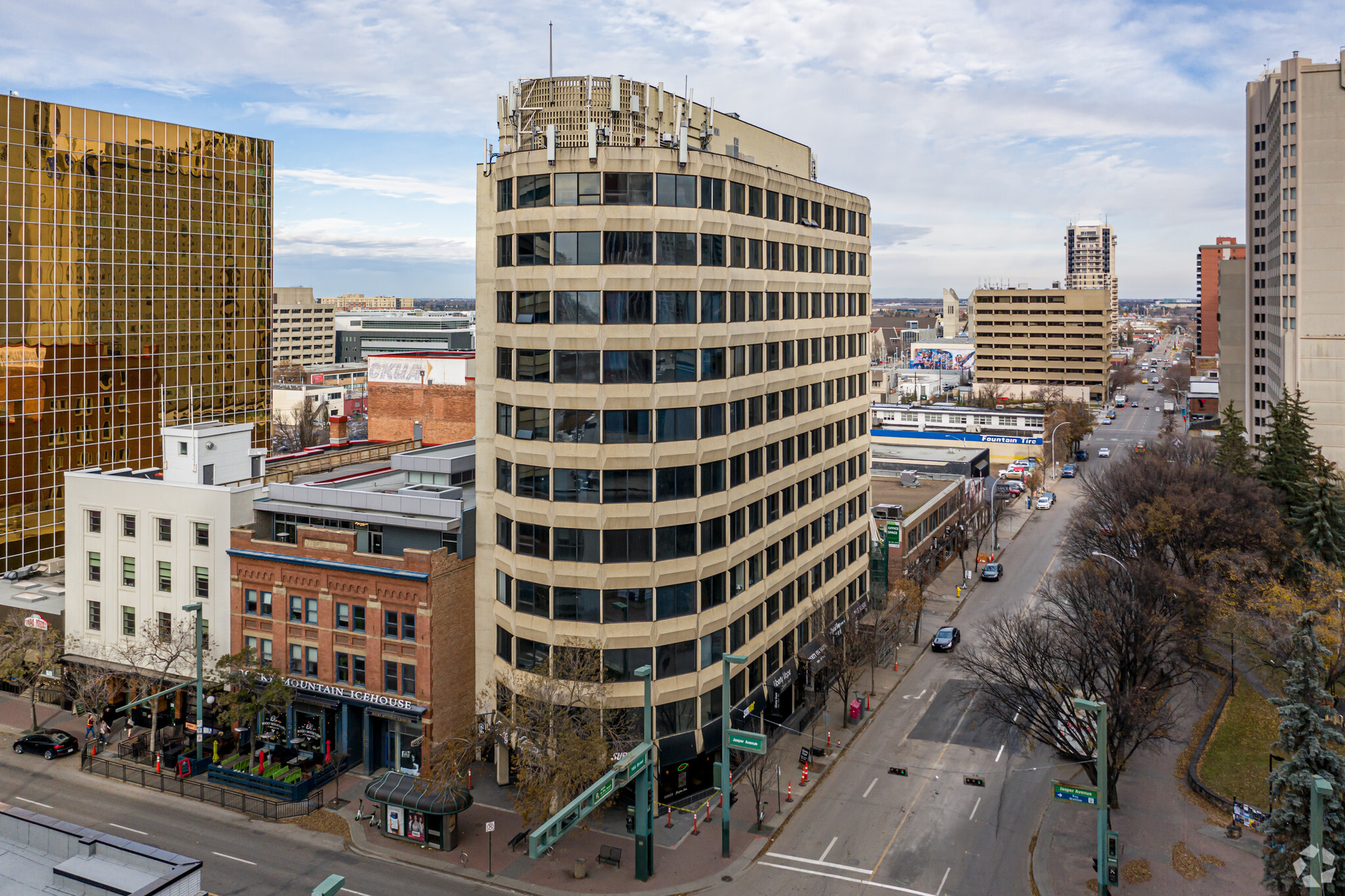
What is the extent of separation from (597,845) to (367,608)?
51.7ft

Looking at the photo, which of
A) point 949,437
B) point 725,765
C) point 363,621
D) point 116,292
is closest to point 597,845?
point 725,765

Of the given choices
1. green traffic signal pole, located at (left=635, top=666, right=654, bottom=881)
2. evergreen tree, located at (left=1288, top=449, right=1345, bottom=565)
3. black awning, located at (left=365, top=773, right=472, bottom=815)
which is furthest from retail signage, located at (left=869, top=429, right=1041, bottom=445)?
black awning, located at (left=365, top=773, right=472, bottom=815)

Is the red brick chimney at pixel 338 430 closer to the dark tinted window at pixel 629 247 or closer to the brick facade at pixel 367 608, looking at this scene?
the brick facade at pixel 367 608

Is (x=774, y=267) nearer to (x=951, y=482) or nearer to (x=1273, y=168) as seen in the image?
(x=951, y=482)

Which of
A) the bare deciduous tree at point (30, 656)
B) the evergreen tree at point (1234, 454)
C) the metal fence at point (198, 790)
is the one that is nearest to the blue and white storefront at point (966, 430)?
the evergreen tree at point (1234, 454)

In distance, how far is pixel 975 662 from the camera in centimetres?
4372

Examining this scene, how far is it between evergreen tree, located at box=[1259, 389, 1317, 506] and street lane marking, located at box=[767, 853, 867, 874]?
169 feet

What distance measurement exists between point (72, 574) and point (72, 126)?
53186 millimetres

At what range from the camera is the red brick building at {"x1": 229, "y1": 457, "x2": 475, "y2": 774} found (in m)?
44.2

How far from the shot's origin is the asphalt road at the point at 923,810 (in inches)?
1419

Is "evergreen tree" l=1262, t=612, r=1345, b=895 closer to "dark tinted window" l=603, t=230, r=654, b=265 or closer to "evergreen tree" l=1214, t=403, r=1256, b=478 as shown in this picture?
"dark tinted window" l=603, t=230, r=654, b=265

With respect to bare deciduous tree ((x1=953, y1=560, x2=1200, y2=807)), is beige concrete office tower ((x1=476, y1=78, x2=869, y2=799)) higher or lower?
higher

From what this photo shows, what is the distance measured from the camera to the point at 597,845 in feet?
127

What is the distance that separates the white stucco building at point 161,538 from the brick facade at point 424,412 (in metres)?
23.6
